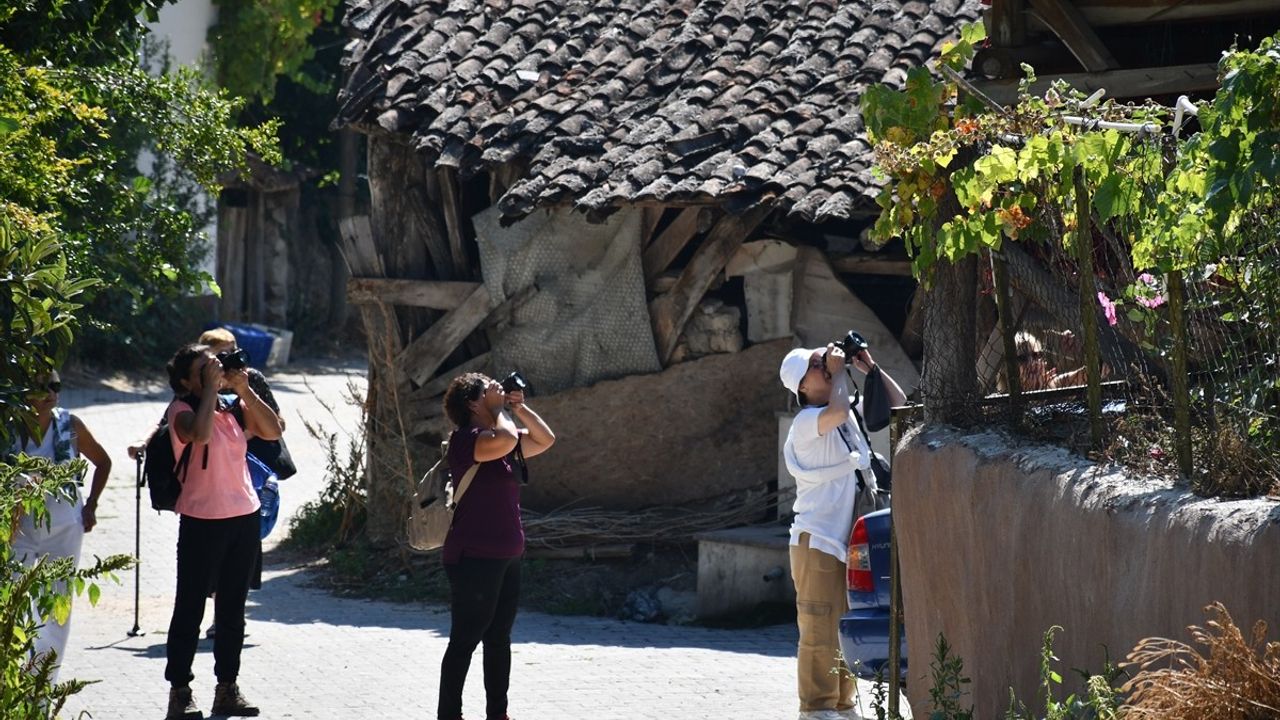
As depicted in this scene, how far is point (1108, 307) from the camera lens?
4930mm

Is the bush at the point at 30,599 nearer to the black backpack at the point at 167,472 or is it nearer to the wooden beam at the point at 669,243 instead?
the black backpack at the point at 167,472

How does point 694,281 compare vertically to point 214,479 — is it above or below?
above

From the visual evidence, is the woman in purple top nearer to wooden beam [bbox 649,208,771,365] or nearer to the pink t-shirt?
the pink t-shirt

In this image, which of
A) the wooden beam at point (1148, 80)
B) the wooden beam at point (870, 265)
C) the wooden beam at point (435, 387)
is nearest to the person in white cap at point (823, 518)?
the wooden beam at point (1148, 80)

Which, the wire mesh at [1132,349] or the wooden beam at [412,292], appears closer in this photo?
the wire mesh at [1132,349]

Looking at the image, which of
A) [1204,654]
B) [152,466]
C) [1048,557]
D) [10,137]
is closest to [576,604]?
[152,466]

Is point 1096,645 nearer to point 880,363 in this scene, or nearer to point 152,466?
point 152,466

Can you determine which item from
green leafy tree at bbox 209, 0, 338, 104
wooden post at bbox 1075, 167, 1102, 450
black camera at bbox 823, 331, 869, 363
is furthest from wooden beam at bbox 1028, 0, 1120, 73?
green leafy tree at bbox 209, 0, 338, 104

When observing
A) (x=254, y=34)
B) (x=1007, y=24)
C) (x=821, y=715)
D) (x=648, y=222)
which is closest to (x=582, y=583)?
(x=648, y=222)

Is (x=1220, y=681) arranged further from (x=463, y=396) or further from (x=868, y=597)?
(x=463, y=396)

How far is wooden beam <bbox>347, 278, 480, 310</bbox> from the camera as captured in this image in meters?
11.7

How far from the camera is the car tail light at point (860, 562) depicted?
7.04m

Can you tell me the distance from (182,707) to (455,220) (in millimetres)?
5367

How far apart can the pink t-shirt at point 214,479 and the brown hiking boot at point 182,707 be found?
80cm
